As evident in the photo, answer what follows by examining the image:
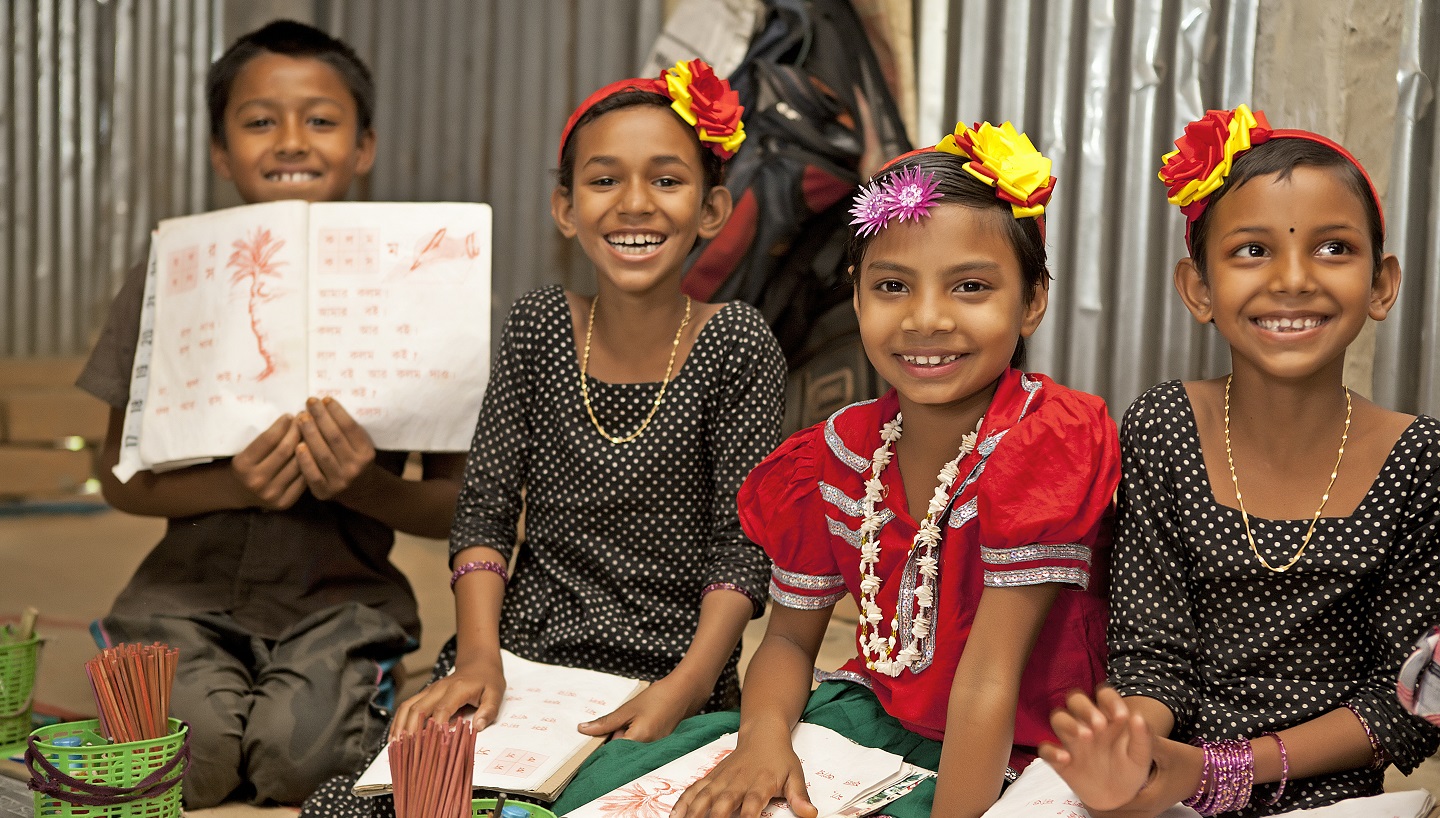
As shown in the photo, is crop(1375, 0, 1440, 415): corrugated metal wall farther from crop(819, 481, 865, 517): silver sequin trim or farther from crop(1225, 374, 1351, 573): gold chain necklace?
crop(819, 481, 865, 517): silver sequin trim

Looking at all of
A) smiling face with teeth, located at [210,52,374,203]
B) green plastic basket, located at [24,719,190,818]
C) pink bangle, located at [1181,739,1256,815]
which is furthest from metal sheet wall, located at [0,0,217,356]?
pink bangle, located at [1181,739,1256,815]

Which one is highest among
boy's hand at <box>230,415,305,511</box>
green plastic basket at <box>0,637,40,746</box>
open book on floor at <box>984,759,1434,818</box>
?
boy's hand at <box>230,415,305,511</box>

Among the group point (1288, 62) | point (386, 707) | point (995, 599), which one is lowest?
point (386, 707)

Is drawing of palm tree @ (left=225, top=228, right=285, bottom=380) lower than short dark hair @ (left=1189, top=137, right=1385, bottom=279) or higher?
lower

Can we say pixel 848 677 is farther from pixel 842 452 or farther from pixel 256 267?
pixel 256 267

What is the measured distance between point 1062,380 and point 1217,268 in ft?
3.92

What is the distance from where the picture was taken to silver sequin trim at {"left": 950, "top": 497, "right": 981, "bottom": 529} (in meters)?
1.49

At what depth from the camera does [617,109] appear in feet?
6.51

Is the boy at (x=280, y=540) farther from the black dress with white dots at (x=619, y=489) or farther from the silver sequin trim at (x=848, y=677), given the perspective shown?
the silver sequin trim at (x=848, y=677)

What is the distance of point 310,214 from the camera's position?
2.23 m

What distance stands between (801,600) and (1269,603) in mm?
553

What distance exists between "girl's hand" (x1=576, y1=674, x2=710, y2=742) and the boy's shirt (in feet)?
2.49

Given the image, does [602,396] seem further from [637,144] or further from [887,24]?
[887,24]

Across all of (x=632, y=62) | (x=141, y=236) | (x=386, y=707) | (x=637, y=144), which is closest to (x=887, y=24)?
(x=632, y=62)
